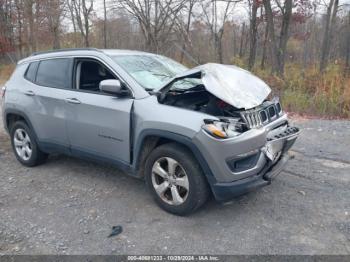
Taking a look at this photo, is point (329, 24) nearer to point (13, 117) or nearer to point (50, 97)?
point (50, 97)

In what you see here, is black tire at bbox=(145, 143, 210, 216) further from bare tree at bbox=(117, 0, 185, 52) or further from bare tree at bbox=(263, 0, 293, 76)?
bare tree at bbox=(117, 0, 185, 52)

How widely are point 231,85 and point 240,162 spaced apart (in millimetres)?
889

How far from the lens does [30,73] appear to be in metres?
4.65

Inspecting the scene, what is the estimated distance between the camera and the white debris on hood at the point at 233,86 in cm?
316

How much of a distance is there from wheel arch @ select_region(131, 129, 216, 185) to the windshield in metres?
0.61

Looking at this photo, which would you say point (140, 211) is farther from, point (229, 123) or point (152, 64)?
point (152, 64)

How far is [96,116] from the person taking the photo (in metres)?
3.71

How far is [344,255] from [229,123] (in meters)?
1.51

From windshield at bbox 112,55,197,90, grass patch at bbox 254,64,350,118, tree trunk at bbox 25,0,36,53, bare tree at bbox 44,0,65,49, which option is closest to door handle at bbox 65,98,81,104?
windshield at bbox 112,55,197,90

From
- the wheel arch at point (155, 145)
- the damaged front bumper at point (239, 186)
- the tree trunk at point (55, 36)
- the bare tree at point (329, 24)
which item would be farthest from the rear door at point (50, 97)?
the tree trunk at point (55, 36)

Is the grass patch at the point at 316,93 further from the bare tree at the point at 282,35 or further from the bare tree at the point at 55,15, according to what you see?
the bare tree at the point at 55,15

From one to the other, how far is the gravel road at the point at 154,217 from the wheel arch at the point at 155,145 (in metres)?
0.50

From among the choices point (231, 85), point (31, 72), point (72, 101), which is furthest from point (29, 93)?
point (231, 85)

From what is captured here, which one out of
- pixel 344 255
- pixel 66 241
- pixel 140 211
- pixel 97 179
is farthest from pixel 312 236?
pixel 97 179
